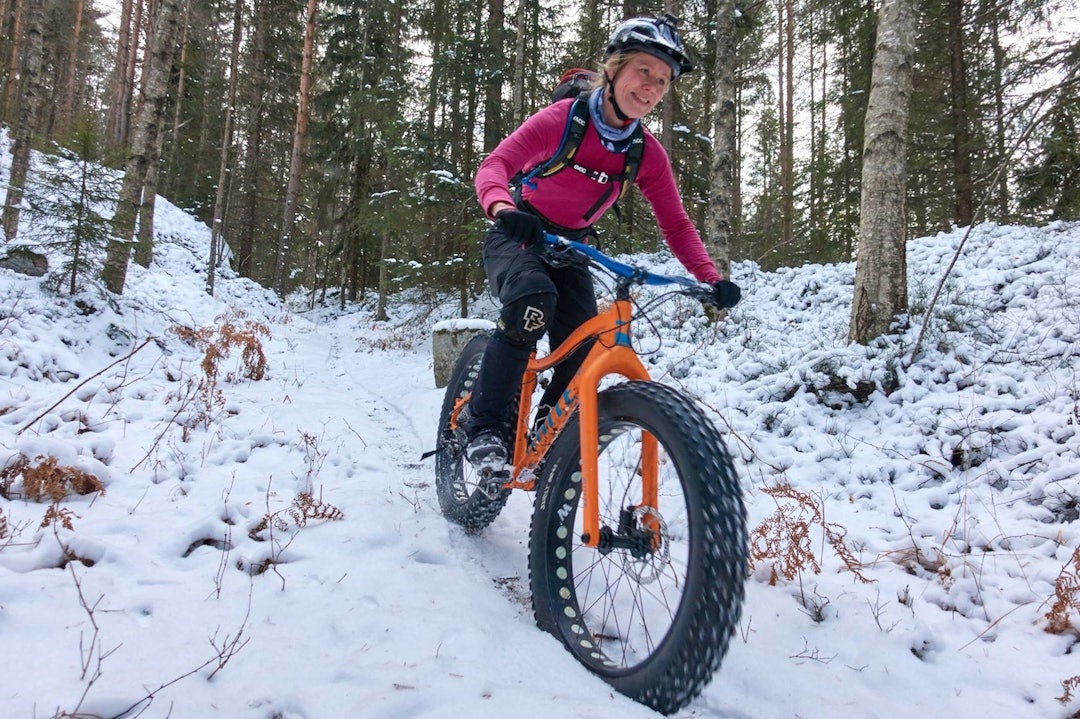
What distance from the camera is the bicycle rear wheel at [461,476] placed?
9.30 feet

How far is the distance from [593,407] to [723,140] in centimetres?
795

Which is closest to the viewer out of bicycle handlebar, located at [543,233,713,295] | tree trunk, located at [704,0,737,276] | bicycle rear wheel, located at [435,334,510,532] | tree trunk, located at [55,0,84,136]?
bicycle handlebar, located at [543,233,713,295]

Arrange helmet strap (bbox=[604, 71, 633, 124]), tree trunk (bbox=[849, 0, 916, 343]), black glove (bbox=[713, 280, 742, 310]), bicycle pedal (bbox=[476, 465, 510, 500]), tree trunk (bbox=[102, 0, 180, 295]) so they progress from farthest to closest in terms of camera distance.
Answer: tree trunk (bbox=[102, 0, 180, 295]) < tree trunk (bbox=[849, 0, 916, 343]) < bicycle pedal (bbox=[476, 465, 510, 500]) < helmet strap (bbox=[604, 71, 633, 124]) < black glove (bbox=[713, 280, 742, 310])

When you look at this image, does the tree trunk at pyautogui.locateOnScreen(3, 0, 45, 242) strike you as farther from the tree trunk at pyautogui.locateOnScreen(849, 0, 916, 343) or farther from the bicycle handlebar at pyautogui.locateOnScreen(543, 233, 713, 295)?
the tree trunk at pyautogui.locateOnScreen(849, 0, 916, 343)

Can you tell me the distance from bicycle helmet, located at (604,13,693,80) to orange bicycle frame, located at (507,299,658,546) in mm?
1046

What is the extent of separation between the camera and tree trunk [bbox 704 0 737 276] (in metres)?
8.59

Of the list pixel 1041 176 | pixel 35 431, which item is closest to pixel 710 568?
pixel 35 431

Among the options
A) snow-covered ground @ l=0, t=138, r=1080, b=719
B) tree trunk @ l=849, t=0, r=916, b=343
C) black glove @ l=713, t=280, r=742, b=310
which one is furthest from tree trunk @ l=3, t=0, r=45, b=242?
tree trunk @ l=849, t=0, r=916, b=343

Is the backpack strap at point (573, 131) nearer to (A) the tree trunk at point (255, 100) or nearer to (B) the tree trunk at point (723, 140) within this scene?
(B) the tree trunk at point (723, 140)

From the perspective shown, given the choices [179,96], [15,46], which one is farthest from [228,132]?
→ [15,46]

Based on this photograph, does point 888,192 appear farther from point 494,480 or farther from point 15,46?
point 15,46

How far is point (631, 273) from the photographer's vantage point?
2.13 m

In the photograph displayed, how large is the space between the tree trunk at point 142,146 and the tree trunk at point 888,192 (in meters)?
8.10

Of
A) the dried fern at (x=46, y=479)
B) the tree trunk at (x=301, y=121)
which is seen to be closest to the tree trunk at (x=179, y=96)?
the tree trunk at (x=301, y=121)
